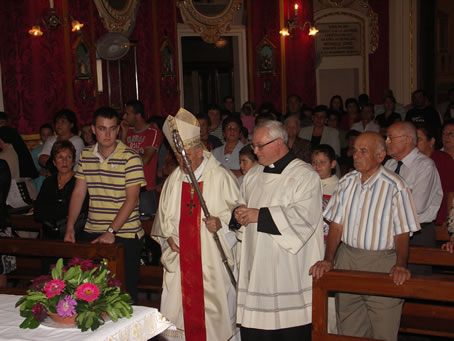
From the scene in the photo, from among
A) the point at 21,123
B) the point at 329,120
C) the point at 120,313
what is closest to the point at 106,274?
the point at 120,313

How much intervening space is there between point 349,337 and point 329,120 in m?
7.25

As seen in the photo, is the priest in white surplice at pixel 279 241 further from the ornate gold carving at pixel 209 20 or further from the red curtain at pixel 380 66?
the red curtain at pixel 380 66

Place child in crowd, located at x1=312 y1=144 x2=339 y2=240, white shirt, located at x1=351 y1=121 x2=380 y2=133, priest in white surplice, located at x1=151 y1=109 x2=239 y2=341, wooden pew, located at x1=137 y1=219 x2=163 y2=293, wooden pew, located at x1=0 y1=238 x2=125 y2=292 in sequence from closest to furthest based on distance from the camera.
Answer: wooden pew, located at x1=0 y1=238 x2=125 y2=292 < priest in white surplice, located at x1=151 y1=109 x2=239 y2=341 < child in crowd, located at x1=312 y1=144 x2=339 y2=240 < wooden pew, located at x1=137 y1=219 x2=163 y2=293 < white shirt, located at x1=351 y1=121 x2=380 y2=133

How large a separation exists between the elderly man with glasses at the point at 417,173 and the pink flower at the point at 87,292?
8.28 ft

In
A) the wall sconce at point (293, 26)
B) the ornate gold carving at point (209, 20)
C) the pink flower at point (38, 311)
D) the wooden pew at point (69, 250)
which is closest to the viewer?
the pink flower at point (38, 311)

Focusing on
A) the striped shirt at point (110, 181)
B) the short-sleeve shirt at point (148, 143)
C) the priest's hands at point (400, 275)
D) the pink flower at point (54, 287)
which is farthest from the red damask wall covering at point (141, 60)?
the priest's hands at point (400, 275)

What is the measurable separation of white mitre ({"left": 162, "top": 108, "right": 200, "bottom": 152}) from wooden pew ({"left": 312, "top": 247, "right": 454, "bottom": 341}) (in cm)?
138

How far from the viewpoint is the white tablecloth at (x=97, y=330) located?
312 centimetres

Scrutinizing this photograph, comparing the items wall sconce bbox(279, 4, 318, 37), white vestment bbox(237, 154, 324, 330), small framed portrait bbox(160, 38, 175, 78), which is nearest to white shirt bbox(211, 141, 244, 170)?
white vestment bbox(237, 154, 324, 330)

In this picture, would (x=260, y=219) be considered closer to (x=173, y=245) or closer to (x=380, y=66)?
(x=173, y=245)

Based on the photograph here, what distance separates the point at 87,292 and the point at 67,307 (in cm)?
12

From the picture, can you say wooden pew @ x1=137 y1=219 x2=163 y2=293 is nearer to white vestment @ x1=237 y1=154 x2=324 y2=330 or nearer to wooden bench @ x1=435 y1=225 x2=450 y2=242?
white vestment @ x1=237 y1=154 x2=324 y2=330

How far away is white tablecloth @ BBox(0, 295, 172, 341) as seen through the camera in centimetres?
312

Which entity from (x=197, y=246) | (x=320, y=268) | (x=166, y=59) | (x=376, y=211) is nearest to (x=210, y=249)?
(x=197, y=246)
